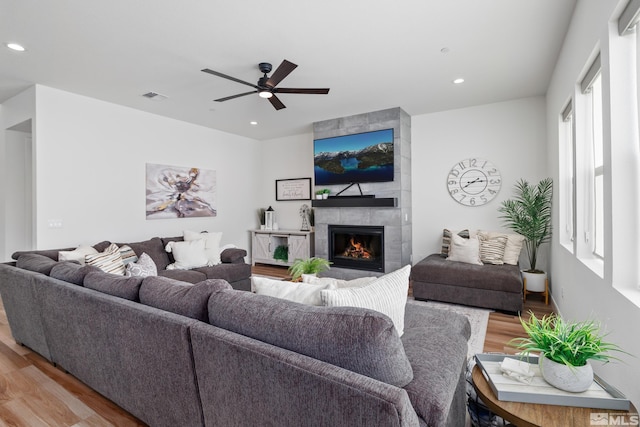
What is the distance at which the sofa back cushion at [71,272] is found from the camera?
2.07 metres

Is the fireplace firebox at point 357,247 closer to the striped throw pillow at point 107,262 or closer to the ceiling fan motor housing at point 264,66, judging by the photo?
the ceiling fan motor housing at point 264,66

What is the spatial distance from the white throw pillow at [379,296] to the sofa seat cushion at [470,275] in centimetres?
254

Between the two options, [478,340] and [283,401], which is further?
[478,340]

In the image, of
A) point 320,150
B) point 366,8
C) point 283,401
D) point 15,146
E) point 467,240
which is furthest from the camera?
point 320,150

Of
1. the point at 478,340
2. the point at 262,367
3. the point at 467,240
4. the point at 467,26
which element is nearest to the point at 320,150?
the point at 467,240

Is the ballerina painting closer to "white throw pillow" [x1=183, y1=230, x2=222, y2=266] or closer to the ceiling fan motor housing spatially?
"white throw pillow" [x1=183, y1=230, x2=222, y2=266]

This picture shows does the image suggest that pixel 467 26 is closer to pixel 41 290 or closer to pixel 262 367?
pixel 262 367

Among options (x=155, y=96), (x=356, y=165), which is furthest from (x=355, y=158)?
(x=155, y=96)

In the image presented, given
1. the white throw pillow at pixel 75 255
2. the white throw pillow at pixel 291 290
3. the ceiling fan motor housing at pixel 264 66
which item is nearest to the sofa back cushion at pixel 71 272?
the white throw pillow at pixel 75 255

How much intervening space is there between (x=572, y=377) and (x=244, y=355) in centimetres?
117

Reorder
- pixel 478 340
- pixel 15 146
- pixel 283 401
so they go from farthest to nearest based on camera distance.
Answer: pixel 15 146, pixel 478 340, pixel 283 401

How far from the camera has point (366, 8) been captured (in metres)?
2.29

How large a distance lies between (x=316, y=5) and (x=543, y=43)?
2190 mm

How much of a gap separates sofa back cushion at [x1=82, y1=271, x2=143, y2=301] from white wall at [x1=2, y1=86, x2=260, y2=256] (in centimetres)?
245
